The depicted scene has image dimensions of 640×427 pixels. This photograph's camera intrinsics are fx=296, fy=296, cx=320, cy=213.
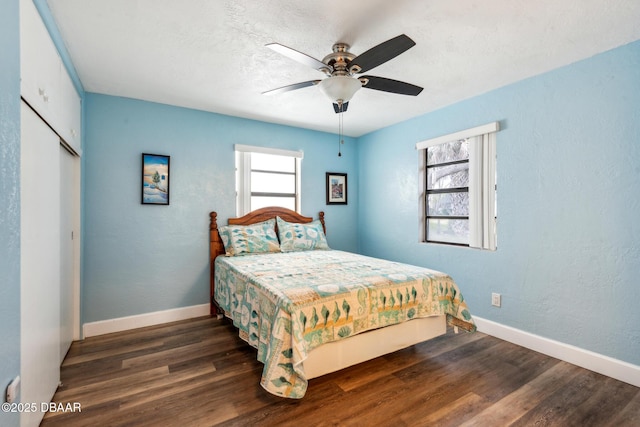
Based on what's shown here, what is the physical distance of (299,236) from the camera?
3.85m

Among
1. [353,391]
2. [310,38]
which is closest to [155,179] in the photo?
[310,38]

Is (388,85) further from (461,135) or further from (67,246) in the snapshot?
(67,246)

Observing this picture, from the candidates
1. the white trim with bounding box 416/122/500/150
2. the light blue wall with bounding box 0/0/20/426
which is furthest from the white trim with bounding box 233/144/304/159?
the light blue wall with bounding box 0/0/20/426

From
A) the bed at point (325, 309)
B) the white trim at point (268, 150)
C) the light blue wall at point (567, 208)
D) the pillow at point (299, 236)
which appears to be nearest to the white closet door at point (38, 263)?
the bed at point (325, 309)

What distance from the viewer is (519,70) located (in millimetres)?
2535

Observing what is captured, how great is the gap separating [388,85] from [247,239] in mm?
2295

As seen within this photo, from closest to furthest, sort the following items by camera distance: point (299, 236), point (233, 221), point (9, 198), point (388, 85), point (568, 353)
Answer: point (9, 198) < point (388, 85) < point (568, 353) < point (233, 221) < point (299, 236)

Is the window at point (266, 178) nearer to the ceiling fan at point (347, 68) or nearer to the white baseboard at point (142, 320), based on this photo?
the white baseboard at point (142, 320)

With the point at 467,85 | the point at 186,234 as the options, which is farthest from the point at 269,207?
the point at 467,85

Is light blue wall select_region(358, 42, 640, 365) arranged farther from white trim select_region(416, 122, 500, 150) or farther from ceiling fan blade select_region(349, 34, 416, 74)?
ceiling fan blade select_region(349, 34, 416, 74)

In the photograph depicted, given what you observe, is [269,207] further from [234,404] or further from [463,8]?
[463,8]

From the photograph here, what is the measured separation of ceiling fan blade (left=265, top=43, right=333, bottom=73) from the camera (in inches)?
66.6

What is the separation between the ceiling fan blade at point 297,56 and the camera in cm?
169

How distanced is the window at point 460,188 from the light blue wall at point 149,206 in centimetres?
219
